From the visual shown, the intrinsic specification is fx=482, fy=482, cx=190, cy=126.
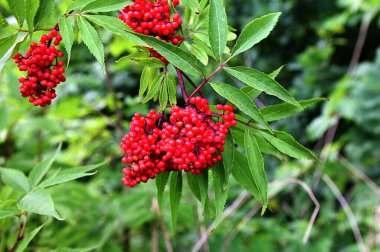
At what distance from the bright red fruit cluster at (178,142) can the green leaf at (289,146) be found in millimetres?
106

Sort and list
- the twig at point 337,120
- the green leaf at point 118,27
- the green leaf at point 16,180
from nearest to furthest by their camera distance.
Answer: the green leaf at point 118,27, the green leaf at point 16,180, the twig at point 337,120

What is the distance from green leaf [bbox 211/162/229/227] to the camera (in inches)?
38.3

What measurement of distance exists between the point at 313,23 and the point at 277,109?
5005mm

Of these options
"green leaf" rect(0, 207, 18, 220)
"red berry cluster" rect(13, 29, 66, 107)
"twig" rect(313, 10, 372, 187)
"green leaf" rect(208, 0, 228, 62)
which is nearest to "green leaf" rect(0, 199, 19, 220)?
"green leaf" rect(0, 207, 18, 220)

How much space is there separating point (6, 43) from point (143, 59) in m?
0.29

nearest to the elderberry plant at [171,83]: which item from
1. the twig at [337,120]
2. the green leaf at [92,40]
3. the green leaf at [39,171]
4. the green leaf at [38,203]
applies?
the green leaf at [92,40]

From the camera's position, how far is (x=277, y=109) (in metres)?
1.13

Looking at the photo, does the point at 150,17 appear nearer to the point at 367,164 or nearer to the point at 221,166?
the point at 221,166

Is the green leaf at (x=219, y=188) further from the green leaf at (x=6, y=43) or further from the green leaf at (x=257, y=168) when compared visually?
the green leaf at (x=6, y=43)

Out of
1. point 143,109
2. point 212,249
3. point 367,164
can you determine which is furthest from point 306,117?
point 143,109

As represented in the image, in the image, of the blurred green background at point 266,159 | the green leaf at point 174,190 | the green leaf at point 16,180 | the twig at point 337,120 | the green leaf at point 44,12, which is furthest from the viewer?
the twig at point 337,120

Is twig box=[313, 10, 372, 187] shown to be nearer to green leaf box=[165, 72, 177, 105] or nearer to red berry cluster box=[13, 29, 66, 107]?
green leaf box=[165, 72, 177, 105]

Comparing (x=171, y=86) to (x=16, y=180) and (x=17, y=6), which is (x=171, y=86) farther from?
(x=16, y=180)

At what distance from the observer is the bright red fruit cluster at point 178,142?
95 centimetres
